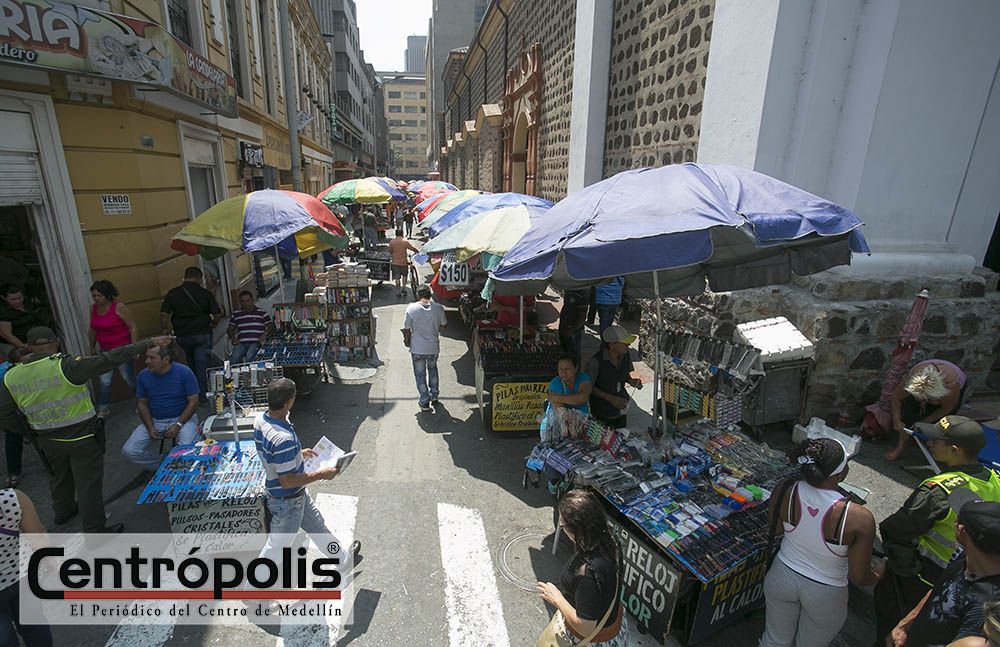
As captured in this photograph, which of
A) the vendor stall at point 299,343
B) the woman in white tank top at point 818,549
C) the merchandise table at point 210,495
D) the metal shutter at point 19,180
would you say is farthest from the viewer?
the vendor stall at point 299,343

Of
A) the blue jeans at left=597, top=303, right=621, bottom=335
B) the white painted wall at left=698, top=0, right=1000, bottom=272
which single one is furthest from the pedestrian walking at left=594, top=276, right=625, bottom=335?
the white painted wall at left=698, top=0, right=1000, bottom=272

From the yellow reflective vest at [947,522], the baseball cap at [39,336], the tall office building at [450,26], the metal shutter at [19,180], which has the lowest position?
the yellow reflective vest at [947,522]

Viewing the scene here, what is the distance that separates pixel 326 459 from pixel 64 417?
2.36 meters

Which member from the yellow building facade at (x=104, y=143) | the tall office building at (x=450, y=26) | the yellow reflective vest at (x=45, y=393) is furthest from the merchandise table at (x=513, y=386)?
the tall office building at (x=450, y=26)

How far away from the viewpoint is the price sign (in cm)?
987

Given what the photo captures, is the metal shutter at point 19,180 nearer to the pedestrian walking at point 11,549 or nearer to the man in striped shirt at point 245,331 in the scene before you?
the man in striped shirt at point 245,331

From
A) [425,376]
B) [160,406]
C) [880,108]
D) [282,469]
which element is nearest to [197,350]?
[160,406]

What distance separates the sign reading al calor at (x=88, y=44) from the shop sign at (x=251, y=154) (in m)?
6.44

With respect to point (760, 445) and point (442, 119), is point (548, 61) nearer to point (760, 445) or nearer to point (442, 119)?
point (760, 445)

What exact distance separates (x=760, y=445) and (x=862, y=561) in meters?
1.94

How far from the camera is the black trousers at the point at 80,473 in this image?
4.23 meters

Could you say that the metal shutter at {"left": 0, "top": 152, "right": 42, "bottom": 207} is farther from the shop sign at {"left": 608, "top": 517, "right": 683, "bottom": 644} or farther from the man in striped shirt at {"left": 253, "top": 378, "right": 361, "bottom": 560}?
the shop sign at {"left": 608, "top": 517, "right": 683, "bottom": 644}

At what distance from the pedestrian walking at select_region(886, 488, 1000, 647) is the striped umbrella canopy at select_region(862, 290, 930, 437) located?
404 cm

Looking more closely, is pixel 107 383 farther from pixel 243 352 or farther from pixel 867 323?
pixel 867 323
